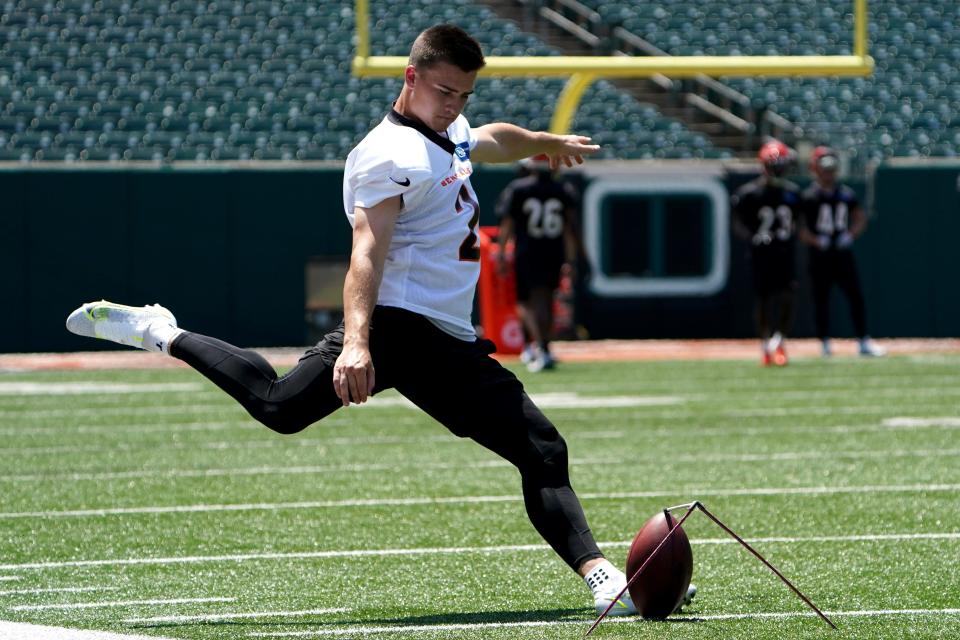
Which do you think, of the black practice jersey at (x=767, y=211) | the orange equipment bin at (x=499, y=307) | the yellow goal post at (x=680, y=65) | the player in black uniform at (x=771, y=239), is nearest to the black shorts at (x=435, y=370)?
the player in black uniform at (x=771, y=239)

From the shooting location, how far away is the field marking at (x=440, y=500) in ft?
21.1

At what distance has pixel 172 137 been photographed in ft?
59.2

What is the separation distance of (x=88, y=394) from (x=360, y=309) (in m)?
8.20

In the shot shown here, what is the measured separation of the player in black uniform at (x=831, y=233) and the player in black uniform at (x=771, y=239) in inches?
27.2

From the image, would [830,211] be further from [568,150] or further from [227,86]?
[568,150]

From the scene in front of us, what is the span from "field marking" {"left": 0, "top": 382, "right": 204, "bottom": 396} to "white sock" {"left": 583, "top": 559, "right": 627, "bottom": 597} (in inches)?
323

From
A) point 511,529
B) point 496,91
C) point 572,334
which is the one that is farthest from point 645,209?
point 511,529

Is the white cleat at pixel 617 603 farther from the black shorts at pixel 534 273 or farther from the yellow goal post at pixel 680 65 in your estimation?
the yellow goal post at pixel 680 65

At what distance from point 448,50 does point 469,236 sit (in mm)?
531

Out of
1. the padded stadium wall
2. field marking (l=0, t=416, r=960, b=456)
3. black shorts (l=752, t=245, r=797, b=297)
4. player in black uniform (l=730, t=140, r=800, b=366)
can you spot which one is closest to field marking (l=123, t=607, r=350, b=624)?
field marking (l=0, t=416, r=960, b=456)

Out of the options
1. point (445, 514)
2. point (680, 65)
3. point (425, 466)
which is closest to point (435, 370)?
point (445, 514)

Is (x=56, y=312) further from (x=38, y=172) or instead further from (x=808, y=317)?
(x=808, y=317)

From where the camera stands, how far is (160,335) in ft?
15.4

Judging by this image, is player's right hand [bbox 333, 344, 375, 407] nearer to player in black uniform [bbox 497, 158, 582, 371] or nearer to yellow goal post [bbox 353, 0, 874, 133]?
player in black uniform [bbox 497, 158, 582, 371]
